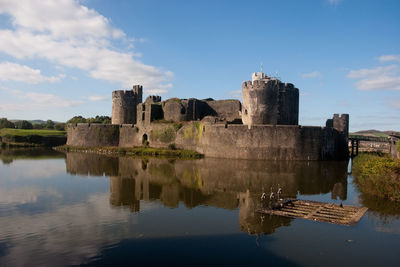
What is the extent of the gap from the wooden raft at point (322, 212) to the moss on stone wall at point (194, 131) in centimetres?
2102

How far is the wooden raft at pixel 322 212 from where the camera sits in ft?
34.9

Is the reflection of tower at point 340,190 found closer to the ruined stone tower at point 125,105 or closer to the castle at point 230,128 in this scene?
the castle at point 230,128

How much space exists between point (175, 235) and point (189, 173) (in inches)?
465

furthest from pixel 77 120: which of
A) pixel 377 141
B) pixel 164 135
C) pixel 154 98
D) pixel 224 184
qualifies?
pixel 224 184

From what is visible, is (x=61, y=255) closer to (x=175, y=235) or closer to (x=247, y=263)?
(x=175, y=235)

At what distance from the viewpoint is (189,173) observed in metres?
21.1

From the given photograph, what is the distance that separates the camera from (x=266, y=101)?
31.5 metres

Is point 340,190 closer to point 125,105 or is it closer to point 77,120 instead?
point 125,105

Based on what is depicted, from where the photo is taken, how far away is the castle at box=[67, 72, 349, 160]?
2838 cm

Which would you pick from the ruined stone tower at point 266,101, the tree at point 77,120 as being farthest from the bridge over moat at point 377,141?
the tree at point 77,120

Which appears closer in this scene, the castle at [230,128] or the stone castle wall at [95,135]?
the castle at [230,128]

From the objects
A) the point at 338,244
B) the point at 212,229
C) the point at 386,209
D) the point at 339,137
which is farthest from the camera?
the point at 339,137

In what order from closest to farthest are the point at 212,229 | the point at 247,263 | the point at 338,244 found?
the point at 247,263 < the point at 338,244 < the point at 212,229

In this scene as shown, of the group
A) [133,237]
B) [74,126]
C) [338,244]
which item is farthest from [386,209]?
[74,126]
